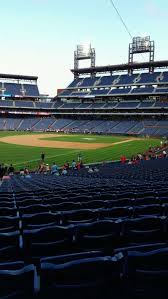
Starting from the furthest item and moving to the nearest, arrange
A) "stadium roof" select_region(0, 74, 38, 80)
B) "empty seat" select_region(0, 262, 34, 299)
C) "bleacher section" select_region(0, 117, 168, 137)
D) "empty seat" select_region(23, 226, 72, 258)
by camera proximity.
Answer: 1. "stadium roof" select_region(0, 74, 38, 80)
2. "bleacher section" select_region(0, 117, 168, 137)
3. "empty seat" select_region(23, 226, 72, 258)
4. "empty seat" select_region(0, 262, 34, 299)

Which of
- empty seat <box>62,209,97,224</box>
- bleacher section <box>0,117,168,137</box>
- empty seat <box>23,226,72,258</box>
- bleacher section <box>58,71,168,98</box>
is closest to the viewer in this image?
empty seat <box>23,226,72,258</box>

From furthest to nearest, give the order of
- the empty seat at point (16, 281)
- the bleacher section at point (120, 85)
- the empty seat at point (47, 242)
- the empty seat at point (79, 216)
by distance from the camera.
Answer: the bleacher section at point (120, 85) → the empty seat at point (79, 216) → the empty seat at point (47, 242) → the empty seat at point (16, 281)

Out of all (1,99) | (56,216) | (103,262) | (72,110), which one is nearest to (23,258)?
(56,216)

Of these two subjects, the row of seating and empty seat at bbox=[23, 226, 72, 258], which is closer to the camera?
the row of seating

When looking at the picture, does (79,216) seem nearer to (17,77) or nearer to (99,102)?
(99,102)

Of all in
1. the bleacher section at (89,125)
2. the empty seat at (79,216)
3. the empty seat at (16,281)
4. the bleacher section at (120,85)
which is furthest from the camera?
the bleacher section at (120,85)

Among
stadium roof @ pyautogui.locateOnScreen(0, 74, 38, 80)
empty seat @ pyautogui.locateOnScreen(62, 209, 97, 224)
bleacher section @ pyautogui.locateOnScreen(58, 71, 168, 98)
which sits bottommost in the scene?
empty seat @ pyautogui.locateOnScreen(62, 209, 97, 224)

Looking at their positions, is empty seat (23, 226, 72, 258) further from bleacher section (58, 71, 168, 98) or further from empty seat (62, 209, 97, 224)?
bleacher section (58, 71, 168, 98)

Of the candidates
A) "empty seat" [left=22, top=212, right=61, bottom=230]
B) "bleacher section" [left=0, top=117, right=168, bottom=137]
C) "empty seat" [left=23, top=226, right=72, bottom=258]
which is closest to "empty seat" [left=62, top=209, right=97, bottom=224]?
"empty seat" [left=22, top=212, right=61, bottom=230]

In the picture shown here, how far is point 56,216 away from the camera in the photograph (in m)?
5.79

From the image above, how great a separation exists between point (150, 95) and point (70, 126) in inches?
950

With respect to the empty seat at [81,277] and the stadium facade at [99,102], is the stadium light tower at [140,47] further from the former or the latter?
the empty seat at [81,277]

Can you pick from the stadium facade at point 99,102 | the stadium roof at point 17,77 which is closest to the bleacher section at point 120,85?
the stadium facade at point 99,102

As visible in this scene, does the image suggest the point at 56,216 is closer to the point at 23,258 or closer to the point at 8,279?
the point at 23,258
